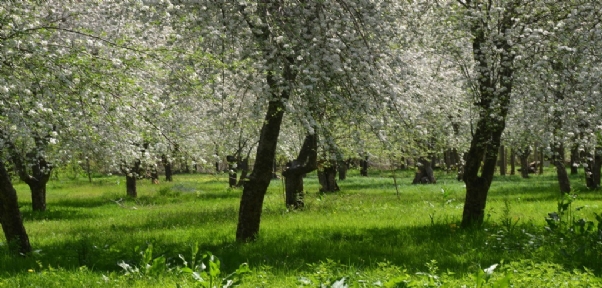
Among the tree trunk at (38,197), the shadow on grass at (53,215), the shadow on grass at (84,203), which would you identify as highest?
the tree trunk at (38,197)

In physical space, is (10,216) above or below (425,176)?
above

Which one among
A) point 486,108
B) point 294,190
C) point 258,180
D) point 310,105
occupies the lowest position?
point 294,190

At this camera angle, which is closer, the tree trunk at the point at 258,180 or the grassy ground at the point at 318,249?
the grassy ground at the point at 318,249

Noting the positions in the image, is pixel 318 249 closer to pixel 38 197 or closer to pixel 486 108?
pixel 486 108

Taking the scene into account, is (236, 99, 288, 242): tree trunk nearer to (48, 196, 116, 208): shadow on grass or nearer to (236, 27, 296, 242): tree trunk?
(236, 27, 296, 242): tree trunk

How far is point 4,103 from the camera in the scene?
9367 millimetres

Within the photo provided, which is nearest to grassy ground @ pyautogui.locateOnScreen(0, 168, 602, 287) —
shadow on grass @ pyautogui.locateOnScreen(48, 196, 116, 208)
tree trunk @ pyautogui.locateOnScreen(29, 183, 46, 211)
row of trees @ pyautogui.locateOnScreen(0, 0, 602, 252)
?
row of trees @ pyautogui.locateOnScreen(0, 0, 602, 252)

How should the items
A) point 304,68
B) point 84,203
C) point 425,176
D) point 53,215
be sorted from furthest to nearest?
point 425,176 → point 84,203 → point 53,215 → point 304,68

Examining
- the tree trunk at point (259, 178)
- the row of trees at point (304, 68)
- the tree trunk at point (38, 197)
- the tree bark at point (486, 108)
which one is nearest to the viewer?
the row of trees at point (304, 68)

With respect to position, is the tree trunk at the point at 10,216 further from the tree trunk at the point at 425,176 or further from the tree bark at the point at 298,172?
the tree trunk at the point at 425,176

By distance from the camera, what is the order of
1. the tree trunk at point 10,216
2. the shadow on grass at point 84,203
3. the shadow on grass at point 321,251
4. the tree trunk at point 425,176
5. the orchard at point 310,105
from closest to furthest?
1. the orchard at point 310,105
2. the shadow on grass at point 321,251
3. the tree trunk at point 10,216
4. the shadow on grass at point 84,203
5. the tree trunk at point 425,176

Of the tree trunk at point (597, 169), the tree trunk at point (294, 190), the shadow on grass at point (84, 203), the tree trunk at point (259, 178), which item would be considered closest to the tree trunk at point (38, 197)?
the shadow on grass at point (84, 203)

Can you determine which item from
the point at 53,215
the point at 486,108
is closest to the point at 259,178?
the point at 486,108

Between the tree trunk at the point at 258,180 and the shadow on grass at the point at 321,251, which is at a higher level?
the tree trunk at the point at 258,180
